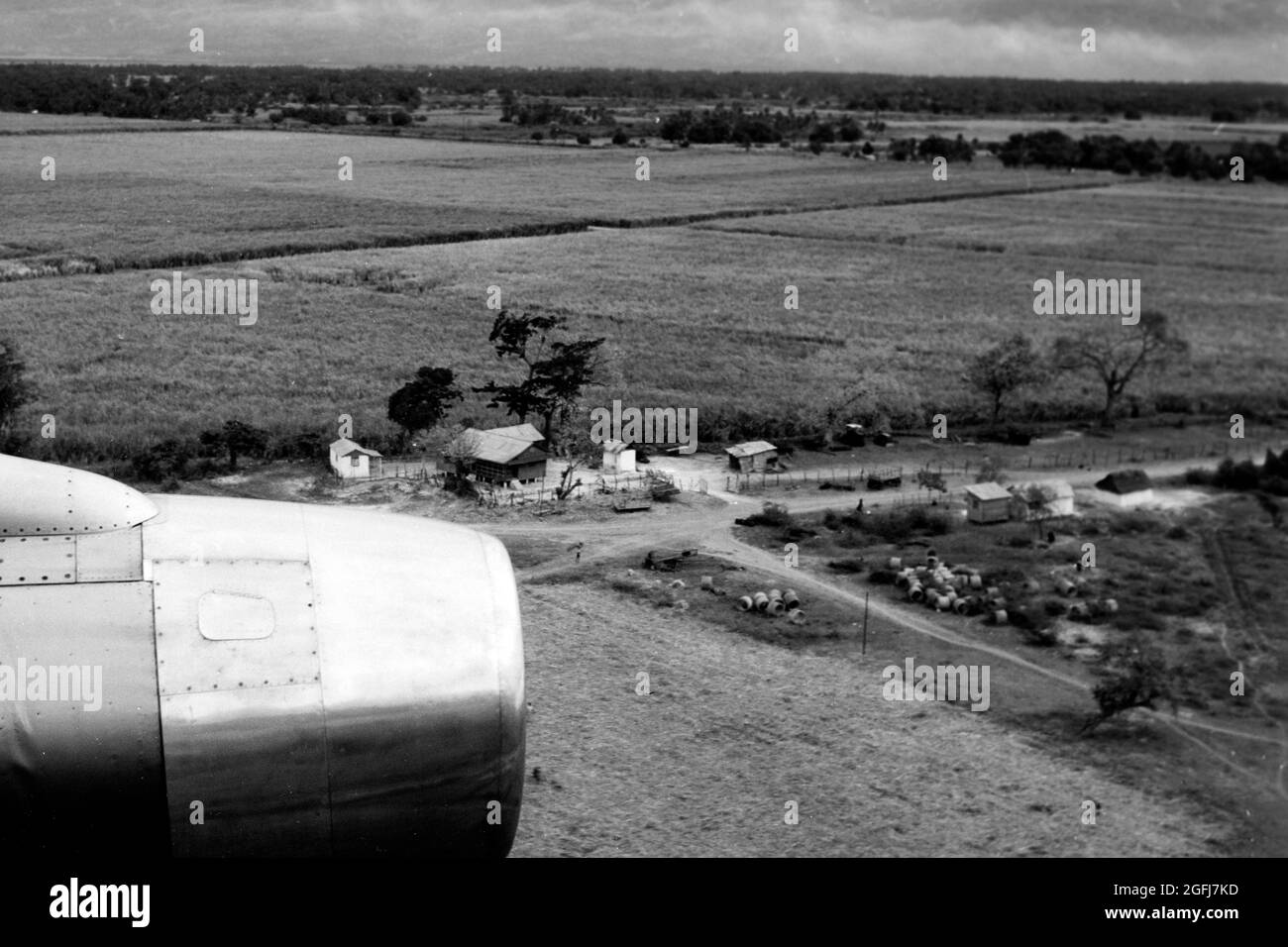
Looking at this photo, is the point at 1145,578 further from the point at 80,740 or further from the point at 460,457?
the point at 80,740

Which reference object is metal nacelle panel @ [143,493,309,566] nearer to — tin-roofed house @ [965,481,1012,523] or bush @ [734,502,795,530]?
bush @ [734,502,795,530]

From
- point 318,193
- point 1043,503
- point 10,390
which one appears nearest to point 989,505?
point 1043,503

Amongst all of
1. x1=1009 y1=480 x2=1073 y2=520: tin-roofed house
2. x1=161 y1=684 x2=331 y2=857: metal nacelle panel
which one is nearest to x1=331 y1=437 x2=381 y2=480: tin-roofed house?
x1=1009 y1=480 x2=1073 y2=520: tin-roofed house

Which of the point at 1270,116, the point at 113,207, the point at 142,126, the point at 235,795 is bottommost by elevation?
the point at 235,795

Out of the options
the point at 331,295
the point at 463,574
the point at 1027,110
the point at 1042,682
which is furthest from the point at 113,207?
the point at 1027,110

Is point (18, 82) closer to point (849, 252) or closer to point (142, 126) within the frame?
point (142, 126)

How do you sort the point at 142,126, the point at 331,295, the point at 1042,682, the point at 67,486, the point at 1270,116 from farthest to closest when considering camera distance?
A: the point at 1270,116
the point at 142,126
the point at 331,295
the point at 1042,682
the point at 67,486
